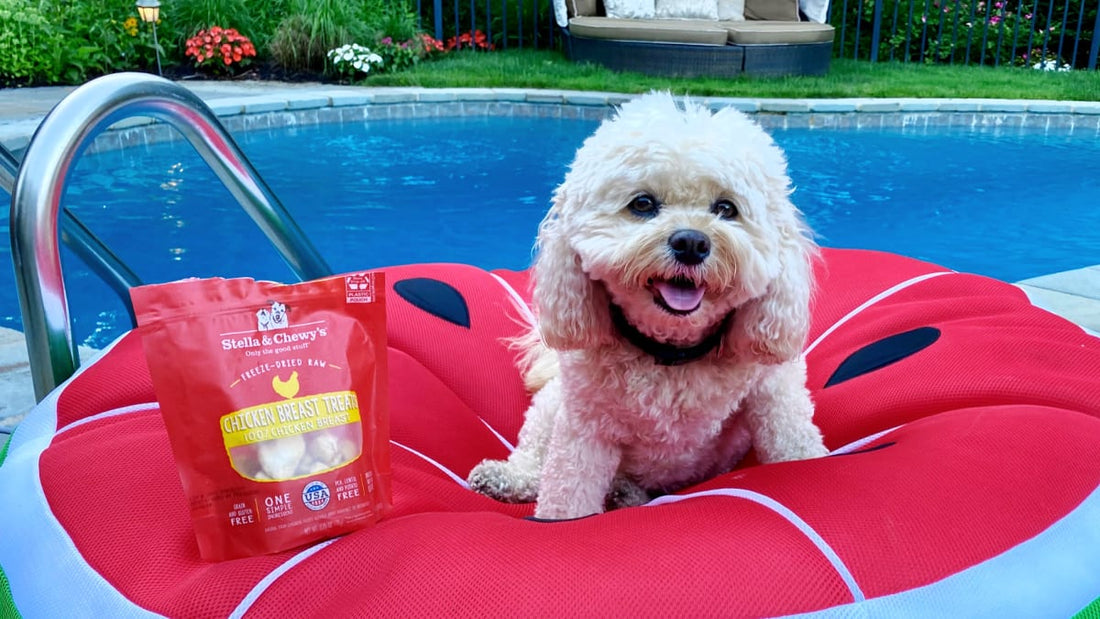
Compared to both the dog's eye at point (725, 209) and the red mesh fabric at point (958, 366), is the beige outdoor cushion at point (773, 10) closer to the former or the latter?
the red mesh fabric at point (958, 366)

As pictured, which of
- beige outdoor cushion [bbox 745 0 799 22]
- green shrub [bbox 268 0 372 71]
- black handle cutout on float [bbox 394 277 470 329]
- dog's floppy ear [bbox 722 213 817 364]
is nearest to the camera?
dog's floppy ear [bbox 722 213 817 364]

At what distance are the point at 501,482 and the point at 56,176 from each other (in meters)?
1.07

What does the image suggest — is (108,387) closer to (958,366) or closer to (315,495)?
(315,495)

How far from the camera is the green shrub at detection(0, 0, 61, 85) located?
7.67 metres

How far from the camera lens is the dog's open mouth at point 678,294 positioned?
1.52m

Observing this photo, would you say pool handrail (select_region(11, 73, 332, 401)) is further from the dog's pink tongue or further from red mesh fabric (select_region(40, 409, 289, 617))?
the dog's pink tongue

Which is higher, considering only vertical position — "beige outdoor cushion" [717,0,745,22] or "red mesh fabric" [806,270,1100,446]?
"beige outdoor cushion" [717,0,745,22]

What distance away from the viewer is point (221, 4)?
9.10 meters

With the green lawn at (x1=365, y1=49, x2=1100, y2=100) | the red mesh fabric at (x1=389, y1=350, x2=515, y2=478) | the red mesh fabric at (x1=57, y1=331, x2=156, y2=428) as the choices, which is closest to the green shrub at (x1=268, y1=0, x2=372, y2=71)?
the green lawn at (x1=365, y1=49, x2=1100, y2=100)

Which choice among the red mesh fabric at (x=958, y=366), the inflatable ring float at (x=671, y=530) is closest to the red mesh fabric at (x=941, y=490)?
the inflatable ring float at (x=671, y=530)

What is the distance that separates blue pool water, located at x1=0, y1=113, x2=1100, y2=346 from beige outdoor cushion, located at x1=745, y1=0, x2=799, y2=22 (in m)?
2.84

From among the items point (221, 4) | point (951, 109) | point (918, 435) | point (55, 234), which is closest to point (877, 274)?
A: point (918, 435)

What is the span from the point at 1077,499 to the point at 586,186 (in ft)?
3.22

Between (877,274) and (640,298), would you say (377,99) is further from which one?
(640,298)
